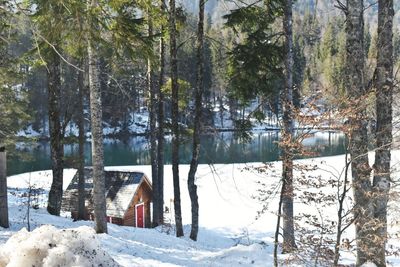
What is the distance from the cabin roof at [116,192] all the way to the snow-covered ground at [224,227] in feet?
5.86

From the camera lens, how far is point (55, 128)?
1460cm

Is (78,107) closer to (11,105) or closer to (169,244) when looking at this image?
(11,105)

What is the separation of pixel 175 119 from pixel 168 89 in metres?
2.03

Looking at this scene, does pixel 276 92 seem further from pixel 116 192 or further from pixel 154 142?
pixel 116 192

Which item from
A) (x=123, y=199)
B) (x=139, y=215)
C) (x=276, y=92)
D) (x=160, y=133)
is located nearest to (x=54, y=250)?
(x=276, y=92)

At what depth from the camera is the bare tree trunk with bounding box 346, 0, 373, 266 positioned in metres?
6.70

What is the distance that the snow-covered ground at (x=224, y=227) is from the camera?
7.47m

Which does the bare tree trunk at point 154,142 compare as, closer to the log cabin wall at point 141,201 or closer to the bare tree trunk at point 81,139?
the bare tree trunk at point 81,139

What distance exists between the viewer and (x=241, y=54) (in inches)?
494

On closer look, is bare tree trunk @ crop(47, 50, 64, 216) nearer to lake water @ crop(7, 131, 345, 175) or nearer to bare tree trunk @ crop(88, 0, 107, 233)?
bare tree trunk @ crop(88, 0, 107, 233)

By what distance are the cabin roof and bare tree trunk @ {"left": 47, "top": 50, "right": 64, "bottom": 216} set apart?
7.50 m

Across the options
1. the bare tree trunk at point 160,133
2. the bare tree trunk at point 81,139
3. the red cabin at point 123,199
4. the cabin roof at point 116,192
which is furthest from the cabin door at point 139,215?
the bare tree trunk at point 81,139

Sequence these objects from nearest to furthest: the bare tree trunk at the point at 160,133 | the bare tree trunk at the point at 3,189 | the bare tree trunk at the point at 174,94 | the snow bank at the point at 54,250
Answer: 1. the snow bank at the point at 54,250
2. the bare tree trunk at the point at 3,189
3. the bare tree trunk at the point at 174,94
4. the bare tree trunk at the point at 160,133

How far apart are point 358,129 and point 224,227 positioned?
55.1 feet
